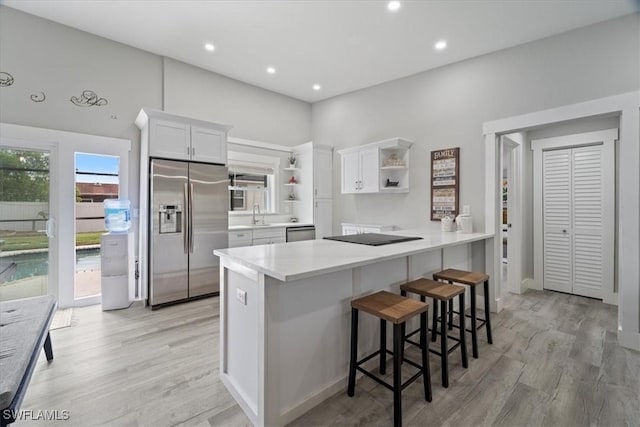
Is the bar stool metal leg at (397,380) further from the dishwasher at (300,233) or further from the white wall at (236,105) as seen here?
the white wall at (236,105)

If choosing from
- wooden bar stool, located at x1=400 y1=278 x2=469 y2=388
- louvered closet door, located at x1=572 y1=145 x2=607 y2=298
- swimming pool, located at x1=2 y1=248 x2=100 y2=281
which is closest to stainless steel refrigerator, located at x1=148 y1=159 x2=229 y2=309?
swimming pool, located at x1=2 y1=248 x2=100 y2=281

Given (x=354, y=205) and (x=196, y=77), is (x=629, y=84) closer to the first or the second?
(x=354, y=205)

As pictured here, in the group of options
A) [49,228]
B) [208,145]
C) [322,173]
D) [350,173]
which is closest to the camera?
[49,228]

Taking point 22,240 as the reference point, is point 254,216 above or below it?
above

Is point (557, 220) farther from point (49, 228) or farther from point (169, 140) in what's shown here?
point (49, 228)

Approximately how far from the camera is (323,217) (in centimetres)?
538

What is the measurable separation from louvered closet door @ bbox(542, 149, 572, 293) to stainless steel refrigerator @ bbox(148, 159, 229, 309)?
458cm

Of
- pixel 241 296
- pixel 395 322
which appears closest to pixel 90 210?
pixel 241 296

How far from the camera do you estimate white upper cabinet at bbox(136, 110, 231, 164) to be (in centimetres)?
358

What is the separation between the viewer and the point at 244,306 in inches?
71.9

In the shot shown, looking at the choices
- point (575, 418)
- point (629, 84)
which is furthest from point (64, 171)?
point (629, 84)

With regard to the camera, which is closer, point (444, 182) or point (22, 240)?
point (22, 240)

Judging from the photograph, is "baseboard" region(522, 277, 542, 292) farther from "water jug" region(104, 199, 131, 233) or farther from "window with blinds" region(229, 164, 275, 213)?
"water jug" region(104, 199, 131, 233)

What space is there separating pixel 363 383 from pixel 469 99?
11.7 ft
